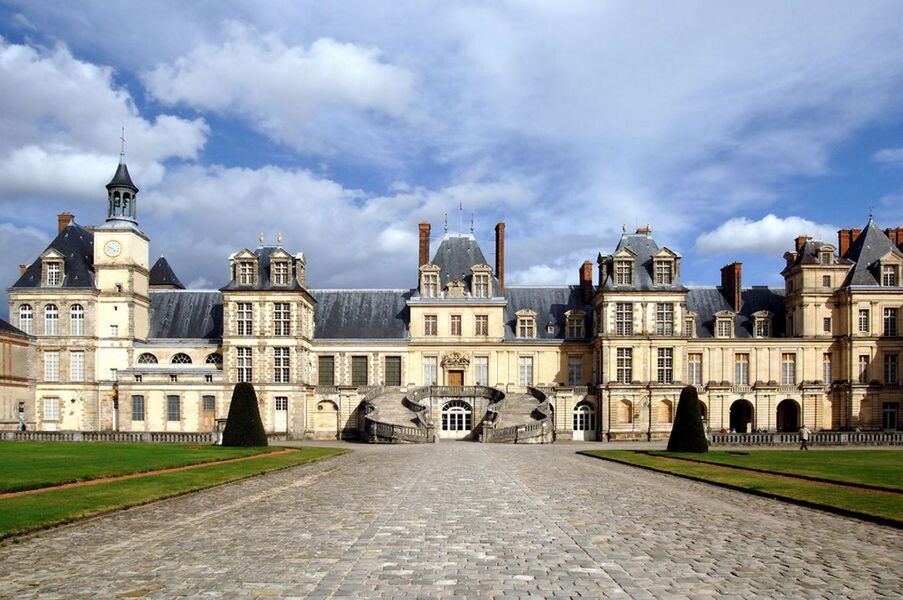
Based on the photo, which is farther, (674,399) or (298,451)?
(674,399)

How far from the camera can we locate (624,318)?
5219 centimetres

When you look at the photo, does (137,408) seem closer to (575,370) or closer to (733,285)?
(575,370)

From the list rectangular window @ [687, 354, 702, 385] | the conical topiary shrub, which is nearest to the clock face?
the conical topiary shrub

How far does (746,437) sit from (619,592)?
36.0 meters

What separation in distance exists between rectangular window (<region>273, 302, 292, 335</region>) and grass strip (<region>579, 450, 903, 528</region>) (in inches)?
1159

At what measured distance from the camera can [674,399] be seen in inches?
2042

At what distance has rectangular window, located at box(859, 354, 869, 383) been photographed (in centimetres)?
5225

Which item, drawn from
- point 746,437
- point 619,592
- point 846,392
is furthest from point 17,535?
point 846,392

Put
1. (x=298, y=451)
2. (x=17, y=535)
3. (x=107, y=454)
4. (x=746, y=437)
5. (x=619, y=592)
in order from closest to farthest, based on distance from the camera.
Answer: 1. (x=619, y=592)
2. (x=17, y=535)
3. (x=107, y=454)
4. (x=298, y=451)
5. (x=746, y=437)

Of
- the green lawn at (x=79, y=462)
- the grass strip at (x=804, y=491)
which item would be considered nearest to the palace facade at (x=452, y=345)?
the green lawn at (x=79, y=462)

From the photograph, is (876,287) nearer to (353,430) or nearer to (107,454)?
(353,430)

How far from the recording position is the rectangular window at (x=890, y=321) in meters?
52.6

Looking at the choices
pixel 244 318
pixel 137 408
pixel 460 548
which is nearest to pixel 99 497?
pixel 460 548

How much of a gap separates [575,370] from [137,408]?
88.5 ft
